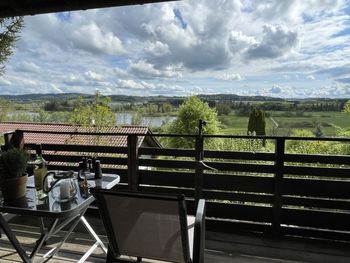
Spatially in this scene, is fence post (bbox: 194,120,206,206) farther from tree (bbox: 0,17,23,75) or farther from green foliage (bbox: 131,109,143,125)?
green foliage (bbox: 131,109,143,125)

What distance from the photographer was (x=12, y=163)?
6.39 ft

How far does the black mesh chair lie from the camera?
1.75 metres

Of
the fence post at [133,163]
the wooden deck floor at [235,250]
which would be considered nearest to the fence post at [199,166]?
the wooden deck floor at [235,250]

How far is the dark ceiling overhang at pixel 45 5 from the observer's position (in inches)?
92.5

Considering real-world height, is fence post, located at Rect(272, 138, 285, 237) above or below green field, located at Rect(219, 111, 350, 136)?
below

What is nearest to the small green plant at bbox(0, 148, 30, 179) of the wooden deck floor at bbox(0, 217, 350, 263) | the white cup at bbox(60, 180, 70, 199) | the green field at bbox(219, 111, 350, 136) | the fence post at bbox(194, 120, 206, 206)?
the white cup at bbox(60, 180, 70, 199)

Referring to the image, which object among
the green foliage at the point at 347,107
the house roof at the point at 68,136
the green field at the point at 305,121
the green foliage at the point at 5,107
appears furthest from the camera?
the green foliage at the point at 5,107

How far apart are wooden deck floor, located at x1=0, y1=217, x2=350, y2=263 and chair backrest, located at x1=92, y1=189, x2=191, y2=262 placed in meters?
0.94

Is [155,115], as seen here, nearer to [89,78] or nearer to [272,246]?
[89,78]

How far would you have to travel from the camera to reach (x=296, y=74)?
23969 millimetres

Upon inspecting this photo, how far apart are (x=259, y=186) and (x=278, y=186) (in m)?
0.19

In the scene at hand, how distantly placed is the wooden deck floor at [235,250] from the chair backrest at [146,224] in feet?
3.08

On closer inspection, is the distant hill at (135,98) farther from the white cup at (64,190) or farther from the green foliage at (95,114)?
the white cup at (64,190)

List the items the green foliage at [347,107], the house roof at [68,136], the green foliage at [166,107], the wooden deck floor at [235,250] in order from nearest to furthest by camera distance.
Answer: the wooden deck floor at [235,250], the green foliage at [347,107], the house roof at [68,136], the green foliage at [166,107]
